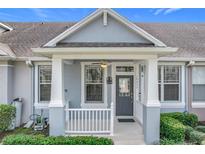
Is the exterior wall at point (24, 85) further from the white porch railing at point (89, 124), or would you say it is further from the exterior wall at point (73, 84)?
the white porch railing at point (89, 124)

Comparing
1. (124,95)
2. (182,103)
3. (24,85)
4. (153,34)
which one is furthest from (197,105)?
(24,85)

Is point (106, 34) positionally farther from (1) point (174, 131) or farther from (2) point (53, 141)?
(2) point (53, 141)

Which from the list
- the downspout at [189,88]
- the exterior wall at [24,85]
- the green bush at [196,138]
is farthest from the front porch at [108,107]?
the downspout at [189,88]

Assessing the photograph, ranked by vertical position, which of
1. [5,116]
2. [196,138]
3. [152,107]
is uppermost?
[152,107]

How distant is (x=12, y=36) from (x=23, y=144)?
8.66 m

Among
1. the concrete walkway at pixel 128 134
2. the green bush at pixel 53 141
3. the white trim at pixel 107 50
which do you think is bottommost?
the concrete walkway at pixel 128 134

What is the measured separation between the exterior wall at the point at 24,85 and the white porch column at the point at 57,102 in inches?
157

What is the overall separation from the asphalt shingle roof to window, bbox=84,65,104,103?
10.1 feet

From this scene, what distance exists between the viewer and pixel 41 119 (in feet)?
37.7

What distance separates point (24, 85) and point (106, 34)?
550 cm

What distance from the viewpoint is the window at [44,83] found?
13102mm

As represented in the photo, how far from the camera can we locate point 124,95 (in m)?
13.7
